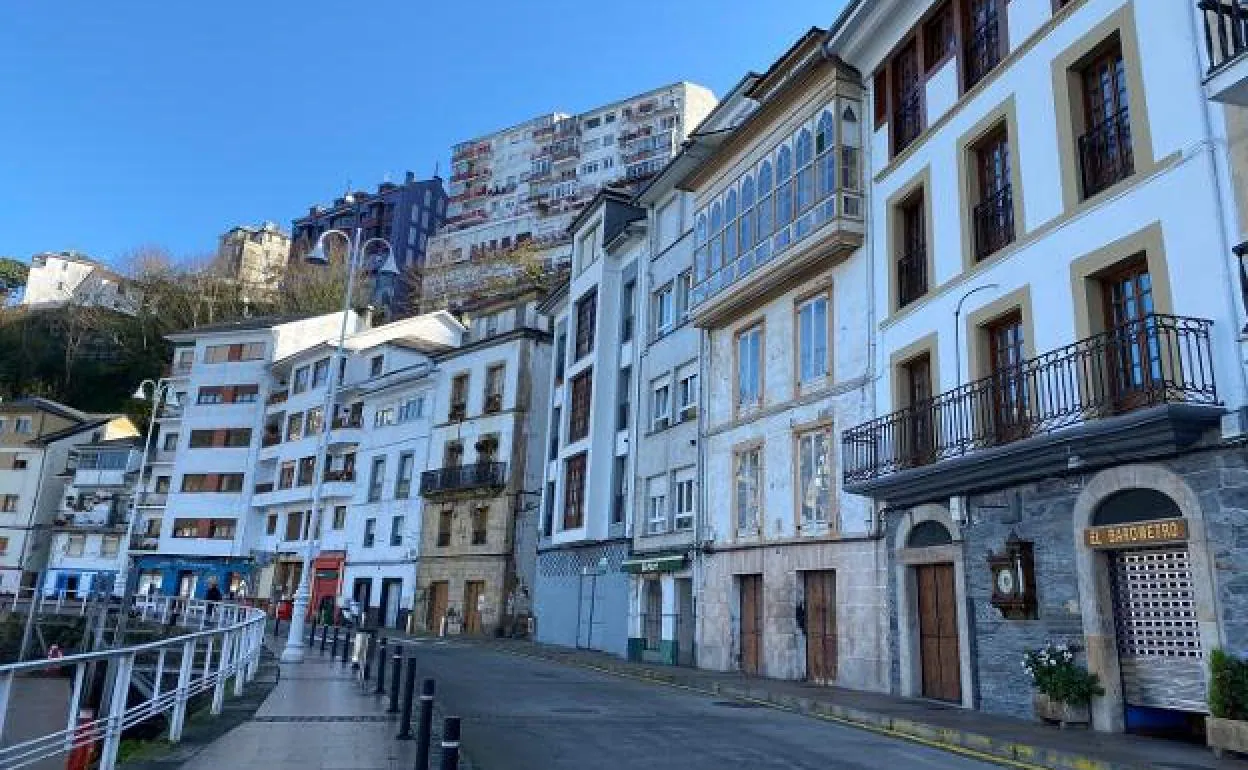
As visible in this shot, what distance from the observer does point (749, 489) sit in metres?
22.0

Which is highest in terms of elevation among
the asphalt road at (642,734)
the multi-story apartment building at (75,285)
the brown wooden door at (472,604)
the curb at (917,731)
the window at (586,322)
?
the multi-story apartment building at (75,285)

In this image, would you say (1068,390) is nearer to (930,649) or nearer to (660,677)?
(930,649)

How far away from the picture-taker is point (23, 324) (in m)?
77.0

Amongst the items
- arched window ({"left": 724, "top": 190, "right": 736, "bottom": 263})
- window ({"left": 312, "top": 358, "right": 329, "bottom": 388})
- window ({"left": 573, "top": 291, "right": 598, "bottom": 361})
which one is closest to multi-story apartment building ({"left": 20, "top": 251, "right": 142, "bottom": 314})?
window ({"left": 312, "top": 358, "right": 329, "bottom": 388})

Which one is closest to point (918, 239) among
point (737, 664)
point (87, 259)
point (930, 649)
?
point (930, 649)

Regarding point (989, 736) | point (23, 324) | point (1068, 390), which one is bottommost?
point (989, 736)

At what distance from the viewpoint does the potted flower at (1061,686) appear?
39.5 ft

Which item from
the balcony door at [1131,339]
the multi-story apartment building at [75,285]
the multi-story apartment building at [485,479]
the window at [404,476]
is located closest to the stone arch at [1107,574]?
the balcony door at [1131,339]

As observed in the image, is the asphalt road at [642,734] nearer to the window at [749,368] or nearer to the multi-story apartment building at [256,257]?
the window at [749,368]

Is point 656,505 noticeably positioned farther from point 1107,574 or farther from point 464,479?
point 464,479

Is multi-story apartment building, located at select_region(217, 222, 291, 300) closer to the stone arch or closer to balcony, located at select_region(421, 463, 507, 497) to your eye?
balcony, located at select_region(421, 463, 507, 497)

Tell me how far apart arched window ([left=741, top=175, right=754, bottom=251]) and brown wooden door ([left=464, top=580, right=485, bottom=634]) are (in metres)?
23.5

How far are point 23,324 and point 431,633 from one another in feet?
189

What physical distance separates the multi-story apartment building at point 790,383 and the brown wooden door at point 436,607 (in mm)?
21777
